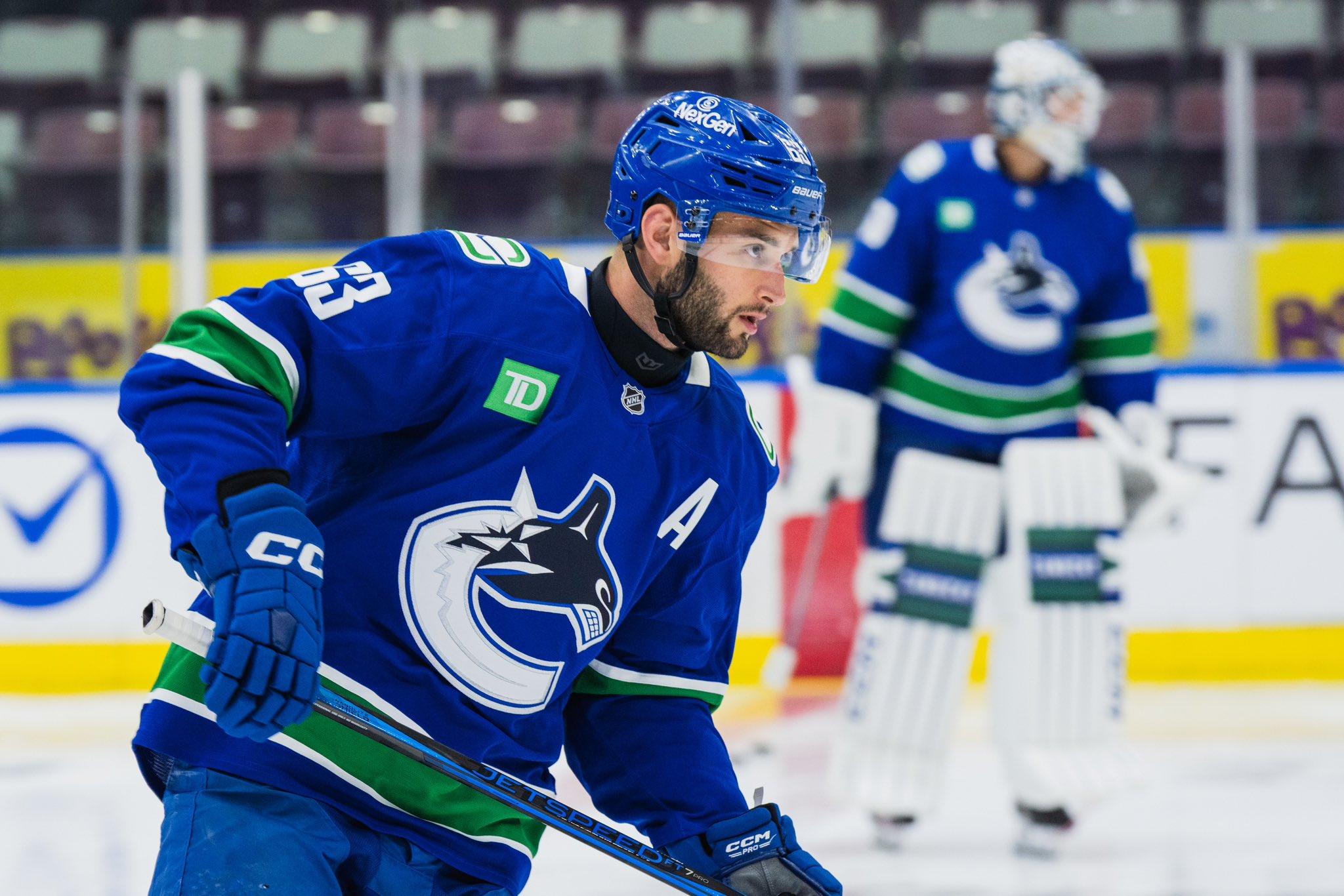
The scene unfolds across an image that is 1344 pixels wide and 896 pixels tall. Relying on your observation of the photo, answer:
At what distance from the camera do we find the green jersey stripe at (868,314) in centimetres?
322

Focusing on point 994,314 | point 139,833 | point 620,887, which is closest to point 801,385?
point 994,314

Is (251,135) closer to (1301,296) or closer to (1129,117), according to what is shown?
(1129,117)

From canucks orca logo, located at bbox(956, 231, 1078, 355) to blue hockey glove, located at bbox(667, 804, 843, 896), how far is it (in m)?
1.82

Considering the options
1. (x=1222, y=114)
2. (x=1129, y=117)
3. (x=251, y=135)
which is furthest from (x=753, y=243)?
(x=1129, y=117)

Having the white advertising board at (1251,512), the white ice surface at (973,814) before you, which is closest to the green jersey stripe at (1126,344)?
the white ice surface at (973,814)

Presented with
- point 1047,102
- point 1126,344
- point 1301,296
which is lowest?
point 1301,296

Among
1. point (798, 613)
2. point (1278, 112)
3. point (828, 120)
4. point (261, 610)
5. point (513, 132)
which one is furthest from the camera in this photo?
point (513, 132)

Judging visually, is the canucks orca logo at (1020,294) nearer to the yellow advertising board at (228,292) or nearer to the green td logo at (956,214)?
the green td logo at (956,214)

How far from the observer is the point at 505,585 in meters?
1.43

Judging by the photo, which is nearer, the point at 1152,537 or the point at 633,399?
the point at 633,399

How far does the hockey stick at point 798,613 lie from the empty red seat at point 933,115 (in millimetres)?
1484

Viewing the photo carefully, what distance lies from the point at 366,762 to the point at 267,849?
0.11 metres

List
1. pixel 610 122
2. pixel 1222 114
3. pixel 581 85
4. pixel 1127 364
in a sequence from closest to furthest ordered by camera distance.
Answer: pixel 1127 364
pixel 1222 114
pixel 610 122
pixel 581 85

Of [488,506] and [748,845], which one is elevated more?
[488,506]
